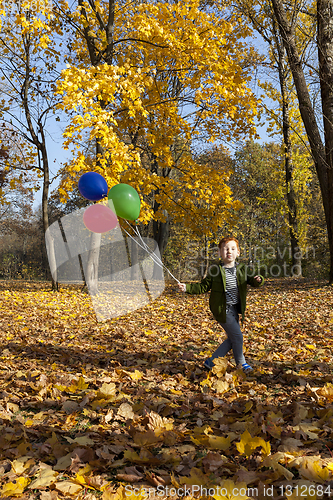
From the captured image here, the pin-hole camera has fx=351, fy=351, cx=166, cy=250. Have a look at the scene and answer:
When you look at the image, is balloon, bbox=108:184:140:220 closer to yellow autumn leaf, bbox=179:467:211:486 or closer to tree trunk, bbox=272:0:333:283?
yellow autumn leaf, bbox=179:467:211:486

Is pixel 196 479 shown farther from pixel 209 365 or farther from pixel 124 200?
pixel 124 200

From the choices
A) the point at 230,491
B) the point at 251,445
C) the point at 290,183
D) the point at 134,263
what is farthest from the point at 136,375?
the point at 134,263

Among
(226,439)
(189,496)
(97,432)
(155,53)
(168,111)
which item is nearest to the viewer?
(189,496)

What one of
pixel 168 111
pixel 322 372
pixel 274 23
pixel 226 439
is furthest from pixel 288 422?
pixel 274 23

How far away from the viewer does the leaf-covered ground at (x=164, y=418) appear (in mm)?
1816

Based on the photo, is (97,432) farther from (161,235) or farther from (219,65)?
(161,235)

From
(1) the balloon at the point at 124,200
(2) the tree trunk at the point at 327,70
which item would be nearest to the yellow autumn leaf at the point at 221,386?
(1) the balloon at the point at 124,200

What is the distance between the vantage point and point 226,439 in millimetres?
2152

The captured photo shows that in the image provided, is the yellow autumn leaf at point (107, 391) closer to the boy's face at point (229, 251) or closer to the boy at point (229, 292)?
the boy at point (229, 292)

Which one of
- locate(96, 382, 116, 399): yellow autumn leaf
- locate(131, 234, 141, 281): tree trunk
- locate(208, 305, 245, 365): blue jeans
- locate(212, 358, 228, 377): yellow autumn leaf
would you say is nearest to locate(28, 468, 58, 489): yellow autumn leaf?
locate(96, 382, 116, 399): yellow autumn leaf

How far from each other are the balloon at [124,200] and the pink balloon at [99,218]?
0.74m

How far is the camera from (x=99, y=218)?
225 inches

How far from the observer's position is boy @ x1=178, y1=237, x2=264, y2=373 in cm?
371

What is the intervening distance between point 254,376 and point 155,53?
9043mm
